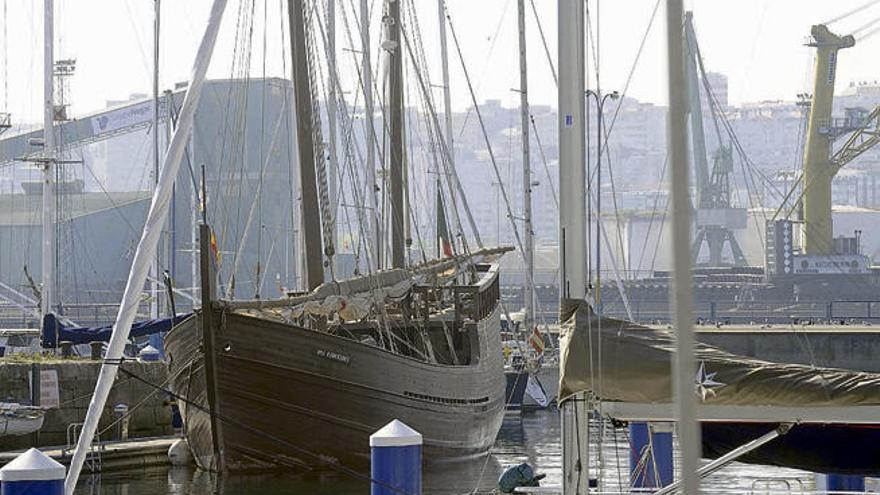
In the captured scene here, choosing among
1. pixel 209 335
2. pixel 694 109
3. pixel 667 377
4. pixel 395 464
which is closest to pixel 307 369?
pixel 209 335

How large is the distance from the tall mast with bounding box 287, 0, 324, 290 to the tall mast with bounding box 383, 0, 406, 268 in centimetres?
557

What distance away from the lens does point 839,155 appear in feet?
143

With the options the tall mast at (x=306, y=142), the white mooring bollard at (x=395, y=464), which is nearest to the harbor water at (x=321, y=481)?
the tall mast at (x=306, y=142)

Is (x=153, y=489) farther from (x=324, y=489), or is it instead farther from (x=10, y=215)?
(x=10, y=215)

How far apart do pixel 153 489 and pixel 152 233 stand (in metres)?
12.1

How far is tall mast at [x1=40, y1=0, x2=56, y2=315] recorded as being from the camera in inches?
1438

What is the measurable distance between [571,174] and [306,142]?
15.1 meters

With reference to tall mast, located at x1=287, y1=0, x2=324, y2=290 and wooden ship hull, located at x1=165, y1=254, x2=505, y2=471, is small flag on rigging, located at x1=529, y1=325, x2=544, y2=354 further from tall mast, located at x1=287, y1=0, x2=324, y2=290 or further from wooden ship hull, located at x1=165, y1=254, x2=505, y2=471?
tall mast, located at x1=287, y1=0, x2=324, y2=290

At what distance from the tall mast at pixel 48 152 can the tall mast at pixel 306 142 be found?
1118 centimetres

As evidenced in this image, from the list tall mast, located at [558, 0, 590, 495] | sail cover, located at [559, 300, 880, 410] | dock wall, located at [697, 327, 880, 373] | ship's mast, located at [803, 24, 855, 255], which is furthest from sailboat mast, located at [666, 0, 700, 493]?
dock wall, located at [697, 327, 880, 373]

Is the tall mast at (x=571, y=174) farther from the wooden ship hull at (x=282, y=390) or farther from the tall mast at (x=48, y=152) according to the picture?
the tall mast at (x=48, y=152)

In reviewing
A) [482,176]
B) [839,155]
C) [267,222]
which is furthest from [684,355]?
[482,176]

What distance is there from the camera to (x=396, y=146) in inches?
1276

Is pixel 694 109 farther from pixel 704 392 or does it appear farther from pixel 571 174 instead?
pixel 704 392
